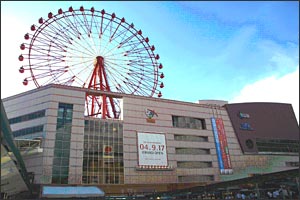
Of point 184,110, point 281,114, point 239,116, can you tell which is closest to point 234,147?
point 239,116

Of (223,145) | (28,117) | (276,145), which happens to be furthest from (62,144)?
(276,145)

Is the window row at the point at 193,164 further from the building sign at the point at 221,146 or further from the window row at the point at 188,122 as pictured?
the window row at the point at 188,122

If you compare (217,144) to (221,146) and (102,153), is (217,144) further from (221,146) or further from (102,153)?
(102,153)

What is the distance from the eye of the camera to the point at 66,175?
120 feet

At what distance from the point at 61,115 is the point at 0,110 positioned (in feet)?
98.1

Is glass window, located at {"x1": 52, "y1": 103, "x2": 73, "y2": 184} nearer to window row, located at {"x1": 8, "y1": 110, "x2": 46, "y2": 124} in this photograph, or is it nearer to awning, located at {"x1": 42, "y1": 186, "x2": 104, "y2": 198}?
awning, located at {"x1": 42, "y1": 186, "x2": 104, "y2": 198}

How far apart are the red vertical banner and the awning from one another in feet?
81.1

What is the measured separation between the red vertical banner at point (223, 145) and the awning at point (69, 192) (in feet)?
81.1

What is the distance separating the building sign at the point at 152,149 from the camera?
42.1 m

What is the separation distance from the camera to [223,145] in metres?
49.7

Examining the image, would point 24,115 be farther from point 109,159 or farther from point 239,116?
point 239,116

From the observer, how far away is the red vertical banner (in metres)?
48.2

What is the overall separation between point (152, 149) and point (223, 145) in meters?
14.8

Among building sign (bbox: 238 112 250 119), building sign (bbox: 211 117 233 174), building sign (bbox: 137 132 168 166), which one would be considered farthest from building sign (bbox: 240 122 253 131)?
building sign (bbox: 137 132 168 166)
